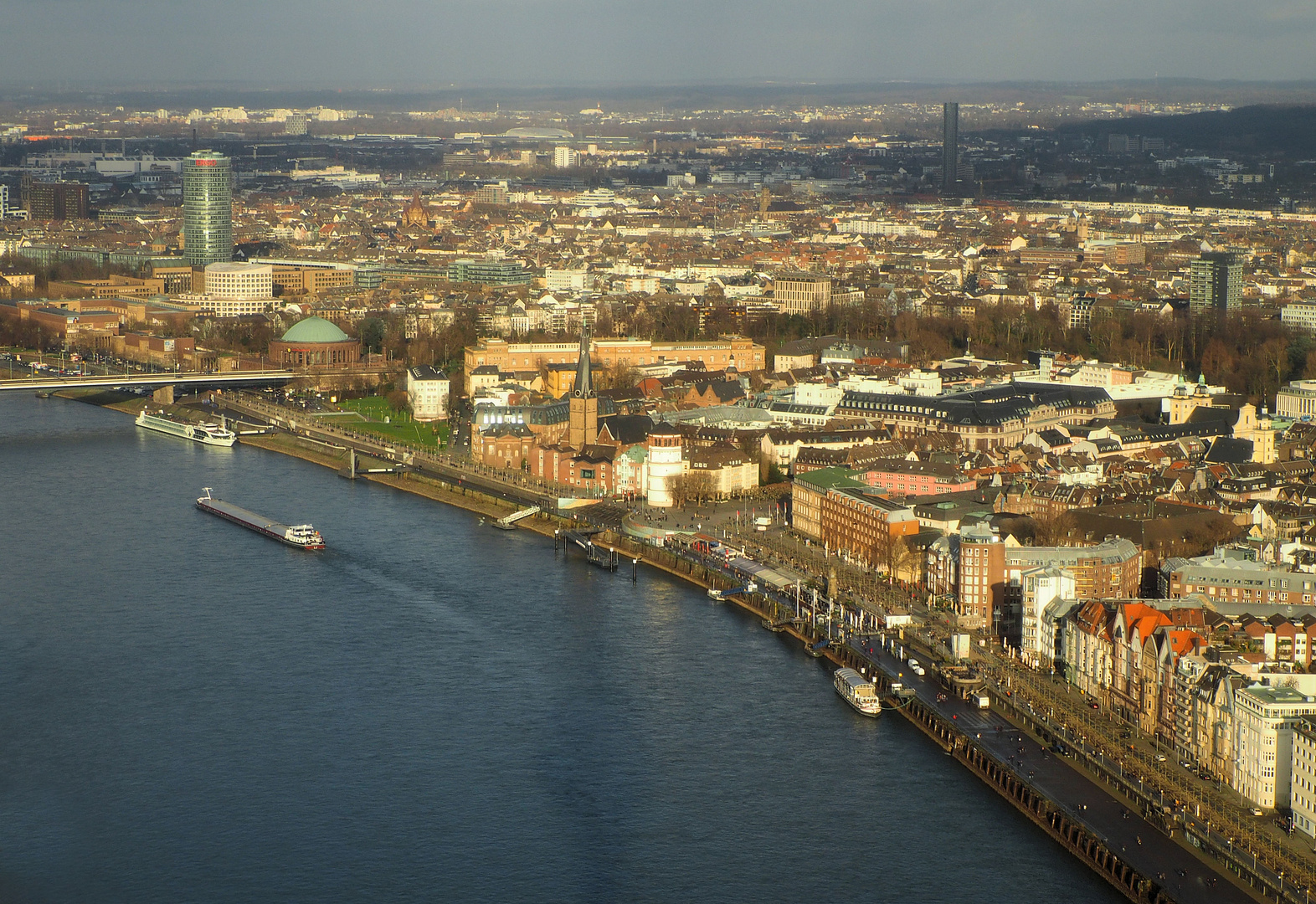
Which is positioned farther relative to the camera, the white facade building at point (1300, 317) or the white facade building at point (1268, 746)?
the white facade building at point (1300, 317)

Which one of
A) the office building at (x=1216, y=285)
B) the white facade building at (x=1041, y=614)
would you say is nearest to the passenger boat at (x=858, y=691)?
the white facade building at (x=1041, y=614)

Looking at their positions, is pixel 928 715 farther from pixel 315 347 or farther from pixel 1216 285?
pixel 1216 285

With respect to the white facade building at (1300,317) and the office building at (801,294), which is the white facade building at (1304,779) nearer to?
the white facade building at (1300,317)

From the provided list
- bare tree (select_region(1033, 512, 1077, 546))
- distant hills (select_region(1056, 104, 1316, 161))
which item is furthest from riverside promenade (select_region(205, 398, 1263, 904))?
distant hills (select_region(1056, 104, 1316, 161))

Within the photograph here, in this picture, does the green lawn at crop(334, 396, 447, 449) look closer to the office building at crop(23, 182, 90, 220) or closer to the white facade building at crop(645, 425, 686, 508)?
the white facade building at crop(645, 425, 686, 508)

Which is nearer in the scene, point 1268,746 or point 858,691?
point 1268,746

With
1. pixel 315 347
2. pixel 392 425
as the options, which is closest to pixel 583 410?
pixel 392 425

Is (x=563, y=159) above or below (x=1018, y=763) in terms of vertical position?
above
